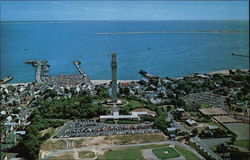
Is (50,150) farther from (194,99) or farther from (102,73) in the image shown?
(102,73)

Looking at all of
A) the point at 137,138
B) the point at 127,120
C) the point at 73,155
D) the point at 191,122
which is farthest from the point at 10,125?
the point at 191,122

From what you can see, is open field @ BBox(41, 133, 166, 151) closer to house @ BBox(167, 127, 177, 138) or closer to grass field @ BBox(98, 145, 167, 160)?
house @ BBox(167, 127, 177, 138)

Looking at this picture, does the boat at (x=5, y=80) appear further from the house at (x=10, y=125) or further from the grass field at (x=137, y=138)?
the grass field at (x=137, y=138)

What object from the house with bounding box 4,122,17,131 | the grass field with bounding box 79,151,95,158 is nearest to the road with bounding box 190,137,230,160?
the grass field with bounding box 79,151,95,158

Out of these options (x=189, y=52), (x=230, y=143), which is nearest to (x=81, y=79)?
(x=230, y=143)

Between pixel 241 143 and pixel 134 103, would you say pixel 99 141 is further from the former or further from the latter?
pixel 241 143

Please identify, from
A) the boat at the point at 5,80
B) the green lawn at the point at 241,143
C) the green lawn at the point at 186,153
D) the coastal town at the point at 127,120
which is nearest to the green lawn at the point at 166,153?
the coastal town at the point at 127,120
